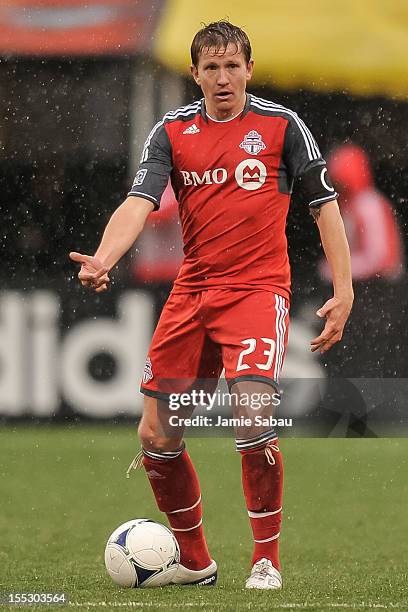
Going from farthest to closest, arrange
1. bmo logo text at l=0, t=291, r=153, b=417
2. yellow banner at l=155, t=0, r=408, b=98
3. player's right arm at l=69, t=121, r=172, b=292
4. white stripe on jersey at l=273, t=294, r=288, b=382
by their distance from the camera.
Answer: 1. yellow banner at l=155, t=0, r=408, b=98
2. bmo logo text at l=0, t=291, r=153, b=417
3. white stripe on jersey at l=273, t=294, r=288, b=382
4. player's right arm at l=69, t=121, r=172, b=292

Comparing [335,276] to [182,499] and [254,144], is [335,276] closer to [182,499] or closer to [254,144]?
[254,144]

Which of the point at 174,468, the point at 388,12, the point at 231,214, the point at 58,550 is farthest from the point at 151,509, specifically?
the point at 388,12

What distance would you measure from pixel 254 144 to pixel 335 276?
0.52 m

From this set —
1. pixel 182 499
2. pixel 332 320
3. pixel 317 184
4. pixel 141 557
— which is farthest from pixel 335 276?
pixel 141 557

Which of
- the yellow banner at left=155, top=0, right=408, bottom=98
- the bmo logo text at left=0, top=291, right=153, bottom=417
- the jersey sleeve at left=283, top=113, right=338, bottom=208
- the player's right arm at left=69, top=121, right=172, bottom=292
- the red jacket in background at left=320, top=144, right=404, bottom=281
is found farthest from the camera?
the red jacket in background at left=320, top=144, right=404, bottom=281

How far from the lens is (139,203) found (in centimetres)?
416

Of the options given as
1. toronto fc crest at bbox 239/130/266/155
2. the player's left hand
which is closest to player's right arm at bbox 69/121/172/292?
toronto fc crest at bbox 239/130/266/155

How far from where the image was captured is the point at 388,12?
28.1 feet

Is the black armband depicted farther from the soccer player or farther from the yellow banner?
the yellow banner

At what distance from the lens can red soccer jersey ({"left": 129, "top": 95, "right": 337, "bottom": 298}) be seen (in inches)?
165

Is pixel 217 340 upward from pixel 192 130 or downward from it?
downward

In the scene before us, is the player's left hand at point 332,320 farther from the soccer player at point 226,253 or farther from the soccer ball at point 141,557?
the soccer ball at point 141,557

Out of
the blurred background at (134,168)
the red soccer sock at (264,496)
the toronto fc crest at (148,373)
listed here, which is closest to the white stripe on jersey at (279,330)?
the red soccer sock at (264,496)

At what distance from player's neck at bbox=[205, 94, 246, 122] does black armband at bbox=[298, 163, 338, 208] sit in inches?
12.3
